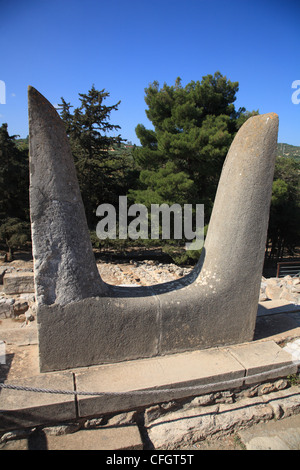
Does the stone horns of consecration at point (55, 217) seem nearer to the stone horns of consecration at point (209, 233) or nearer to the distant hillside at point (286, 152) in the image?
the stone horns of consecration at point (209, 233)

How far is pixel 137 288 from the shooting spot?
3.22 m

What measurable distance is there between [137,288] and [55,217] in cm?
125

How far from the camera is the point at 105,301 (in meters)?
2.75

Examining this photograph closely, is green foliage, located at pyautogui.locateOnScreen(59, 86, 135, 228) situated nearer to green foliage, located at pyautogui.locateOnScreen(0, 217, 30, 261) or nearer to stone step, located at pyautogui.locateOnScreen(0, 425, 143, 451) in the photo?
green foliage, located at pyautogui.locateOnScreen(0, 217, 30, 261)

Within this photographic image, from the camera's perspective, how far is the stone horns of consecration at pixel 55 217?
238cm

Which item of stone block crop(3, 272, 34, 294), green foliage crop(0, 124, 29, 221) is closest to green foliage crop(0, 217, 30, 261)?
green foliage crop(0, 124, 29, 221)

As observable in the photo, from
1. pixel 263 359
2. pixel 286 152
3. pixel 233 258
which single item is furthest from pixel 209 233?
pixel 286 152

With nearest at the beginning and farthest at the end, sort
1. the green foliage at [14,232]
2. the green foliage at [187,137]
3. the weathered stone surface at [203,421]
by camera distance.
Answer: the weathered stone surface at [203,421], the green foliage at [187,137], the green foliage at [14,232]

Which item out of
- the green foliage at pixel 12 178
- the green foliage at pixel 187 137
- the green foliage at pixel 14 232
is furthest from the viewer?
the green foliage at pixel 12 178

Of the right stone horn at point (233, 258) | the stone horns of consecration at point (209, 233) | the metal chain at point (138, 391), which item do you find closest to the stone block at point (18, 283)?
the stone horns of consecration at point (209, 233)

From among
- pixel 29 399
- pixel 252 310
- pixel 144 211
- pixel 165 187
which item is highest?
pixel 165 187
